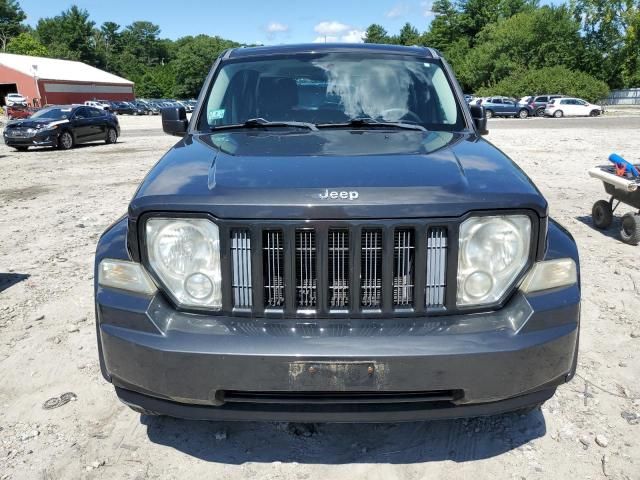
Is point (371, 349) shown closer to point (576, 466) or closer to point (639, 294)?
point (576, 466)

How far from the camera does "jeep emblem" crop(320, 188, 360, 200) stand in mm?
2179

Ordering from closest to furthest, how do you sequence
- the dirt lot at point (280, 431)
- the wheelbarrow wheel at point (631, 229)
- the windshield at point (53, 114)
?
1. the dirt lot at point (280, 431)
2. the wheelbarrow wheel at point (631, 229)
3. the windshield at point (53, 114)

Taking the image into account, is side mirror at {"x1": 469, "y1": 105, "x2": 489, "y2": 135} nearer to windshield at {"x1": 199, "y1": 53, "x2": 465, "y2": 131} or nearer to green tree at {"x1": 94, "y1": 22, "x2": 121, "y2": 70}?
windshield at {"x1": 199, "y1": 53, "x2": 465, "y2": 131}

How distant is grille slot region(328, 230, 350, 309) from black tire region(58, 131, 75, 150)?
62.1 ft

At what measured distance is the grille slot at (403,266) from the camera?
222 centimetres

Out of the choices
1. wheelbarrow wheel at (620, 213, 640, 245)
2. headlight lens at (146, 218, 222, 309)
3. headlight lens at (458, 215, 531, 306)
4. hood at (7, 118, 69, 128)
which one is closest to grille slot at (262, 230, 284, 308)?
headlight lens at (146, 218, 222, 309)

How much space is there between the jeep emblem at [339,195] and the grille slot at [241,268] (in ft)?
1.12

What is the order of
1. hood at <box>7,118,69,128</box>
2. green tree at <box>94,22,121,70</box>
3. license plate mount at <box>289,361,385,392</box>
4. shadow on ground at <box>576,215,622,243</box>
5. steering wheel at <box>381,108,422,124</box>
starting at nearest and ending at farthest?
license plate mount at <box>289,361,385,392</box> → steering wheel at <box>381,108,422,124</box> → shadow on ground at <box>576,215,622,243</box> → hood at <box>7,118,69,128</box> → green tree at <box>94,22,121,70</box>

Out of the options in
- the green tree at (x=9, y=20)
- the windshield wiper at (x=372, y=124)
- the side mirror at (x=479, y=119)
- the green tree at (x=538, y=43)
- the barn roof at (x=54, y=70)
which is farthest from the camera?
the green tree at (x=9, y=20)

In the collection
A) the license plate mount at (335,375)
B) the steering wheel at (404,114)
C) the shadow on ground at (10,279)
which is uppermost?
the steering wheel at (404,114)

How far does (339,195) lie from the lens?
2186 millimetres

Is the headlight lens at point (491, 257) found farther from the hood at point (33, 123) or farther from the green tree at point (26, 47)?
the green tree at point (26, 47)

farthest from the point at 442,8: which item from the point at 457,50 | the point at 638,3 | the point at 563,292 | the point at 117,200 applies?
the point at 563,292

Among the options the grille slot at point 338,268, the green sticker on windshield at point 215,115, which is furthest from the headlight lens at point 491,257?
the green sticker on windshield at point 215,115
